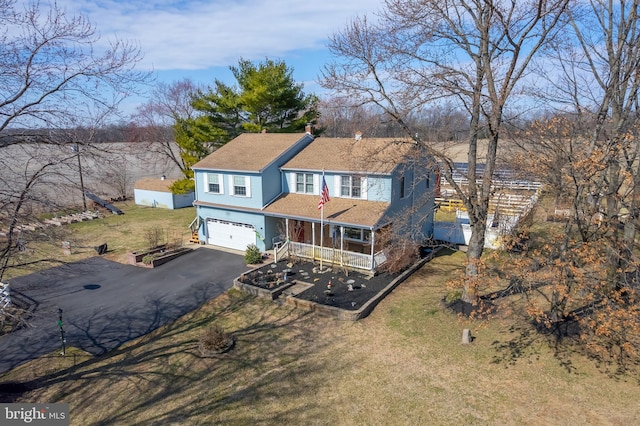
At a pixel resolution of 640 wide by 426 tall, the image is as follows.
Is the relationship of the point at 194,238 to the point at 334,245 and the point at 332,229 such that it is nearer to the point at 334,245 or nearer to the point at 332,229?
the point at 332,229

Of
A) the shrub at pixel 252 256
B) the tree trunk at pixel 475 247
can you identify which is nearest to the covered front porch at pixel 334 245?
the shrub at pixel 252 256

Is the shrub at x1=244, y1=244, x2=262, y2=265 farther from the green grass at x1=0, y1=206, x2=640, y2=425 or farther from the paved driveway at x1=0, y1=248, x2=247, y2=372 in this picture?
the green grass at x1=0, y1=206, x2=640, y2=425

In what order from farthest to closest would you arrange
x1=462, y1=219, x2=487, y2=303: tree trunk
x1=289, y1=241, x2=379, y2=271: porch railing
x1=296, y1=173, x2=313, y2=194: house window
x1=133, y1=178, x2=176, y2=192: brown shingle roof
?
x1=133, y1=178, x2=176, y2=192: brown shingle roof, x1=296, y1=173, x2=313, y2=194: house window, x1=289, y1=241, x2=379, y2=271: porch railing, x1=462, y1=219, x2=487, y2=303: tree trunk

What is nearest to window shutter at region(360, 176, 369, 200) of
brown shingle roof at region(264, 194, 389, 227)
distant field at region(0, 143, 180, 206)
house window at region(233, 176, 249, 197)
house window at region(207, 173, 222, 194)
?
brown shingle roof at region(264, 194, 389, 227)

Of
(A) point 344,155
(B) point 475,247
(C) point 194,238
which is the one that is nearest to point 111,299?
(C) point 194,238

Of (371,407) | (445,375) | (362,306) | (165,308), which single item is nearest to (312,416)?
(371,407)
